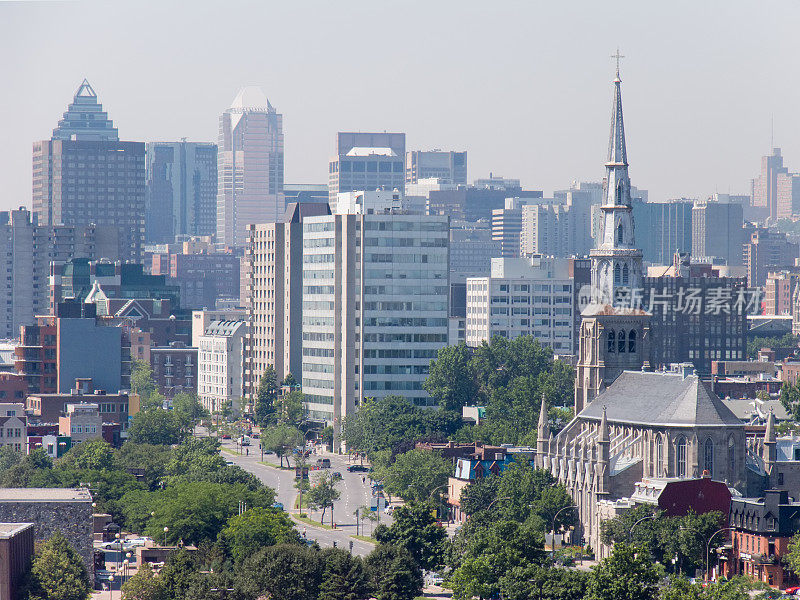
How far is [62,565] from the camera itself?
470 ft

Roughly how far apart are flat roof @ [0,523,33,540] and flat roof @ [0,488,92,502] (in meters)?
10.1

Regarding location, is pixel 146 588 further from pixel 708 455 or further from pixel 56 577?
pixel 708 455

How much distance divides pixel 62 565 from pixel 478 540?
31192 millimetres

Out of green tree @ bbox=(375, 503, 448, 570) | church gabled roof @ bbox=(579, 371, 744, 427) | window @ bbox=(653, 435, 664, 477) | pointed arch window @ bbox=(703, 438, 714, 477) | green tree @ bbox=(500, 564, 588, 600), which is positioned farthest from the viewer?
church gabled roof @ bbox=(579, 371, 744, 427)

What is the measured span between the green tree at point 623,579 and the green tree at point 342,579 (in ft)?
59.8

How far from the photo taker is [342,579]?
13838 centimetres

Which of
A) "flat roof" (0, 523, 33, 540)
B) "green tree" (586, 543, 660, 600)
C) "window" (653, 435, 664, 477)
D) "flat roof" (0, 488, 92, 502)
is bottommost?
"green tree" (586, 543, 660, 600)

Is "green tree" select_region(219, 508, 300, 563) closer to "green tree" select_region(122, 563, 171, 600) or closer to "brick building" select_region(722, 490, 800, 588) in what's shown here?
"green tree" select_region(122, 563, 171, 600)

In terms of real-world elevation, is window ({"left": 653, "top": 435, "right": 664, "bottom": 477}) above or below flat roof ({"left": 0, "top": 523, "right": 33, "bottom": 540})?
Result: above

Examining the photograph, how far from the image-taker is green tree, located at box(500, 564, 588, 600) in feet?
432

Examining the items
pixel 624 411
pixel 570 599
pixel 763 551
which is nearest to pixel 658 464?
pixel 624 411

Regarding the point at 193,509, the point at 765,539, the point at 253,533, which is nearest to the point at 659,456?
the point at 765,539

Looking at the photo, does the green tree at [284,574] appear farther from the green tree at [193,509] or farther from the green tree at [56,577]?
the green tree at [193,509]

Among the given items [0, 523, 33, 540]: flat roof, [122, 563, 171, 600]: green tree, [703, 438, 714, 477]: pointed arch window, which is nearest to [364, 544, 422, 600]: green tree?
[122, 563, 171, 600]: green tree
